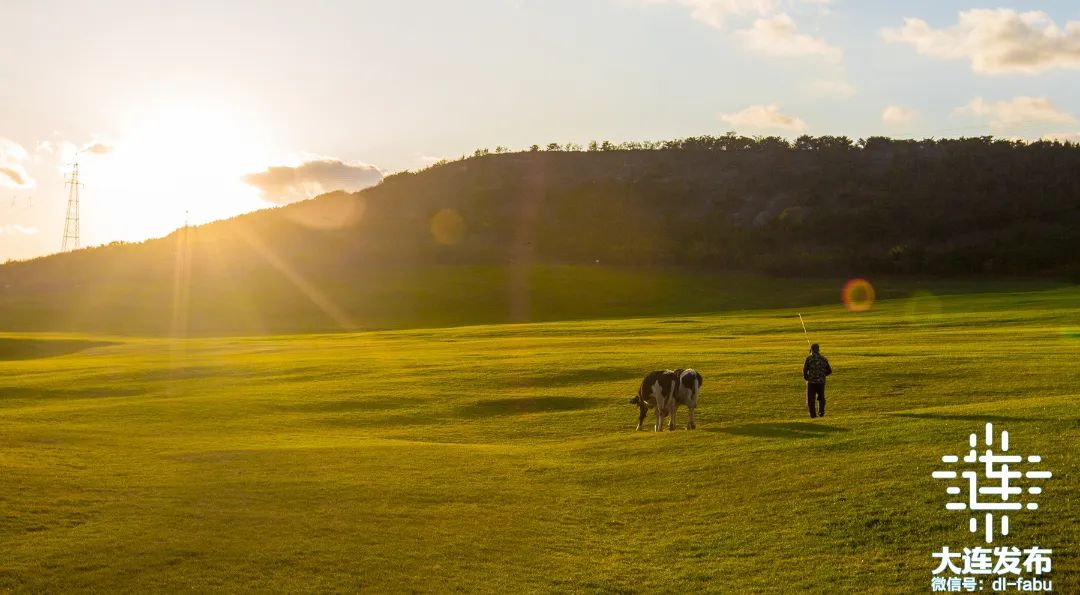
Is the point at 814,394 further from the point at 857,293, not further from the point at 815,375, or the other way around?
the point at 857,293

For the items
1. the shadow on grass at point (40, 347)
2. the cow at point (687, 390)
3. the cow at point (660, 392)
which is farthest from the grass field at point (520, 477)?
the shadow on grass at point (40, 347)

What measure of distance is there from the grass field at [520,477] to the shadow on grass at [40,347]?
3101cm

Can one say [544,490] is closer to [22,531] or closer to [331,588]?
[331,588]

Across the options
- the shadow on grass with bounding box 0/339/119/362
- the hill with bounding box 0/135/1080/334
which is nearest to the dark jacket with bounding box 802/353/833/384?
the shadow on grass with bounding box 0/339/119/362

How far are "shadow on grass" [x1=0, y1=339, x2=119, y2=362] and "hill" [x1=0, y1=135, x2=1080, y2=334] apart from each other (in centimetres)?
2508

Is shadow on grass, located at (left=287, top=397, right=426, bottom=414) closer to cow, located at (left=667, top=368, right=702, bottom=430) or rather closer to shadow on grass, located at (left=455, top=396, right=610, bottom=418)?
shadow on grass, located at (left=455, top=396, right=610, bottom=418)

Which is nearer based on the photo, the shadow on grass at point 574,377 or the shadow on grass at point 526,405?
the shadow on grass at point 526,405

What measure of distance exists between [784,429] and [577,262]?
145811mm

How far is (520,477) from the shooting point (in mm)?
25016

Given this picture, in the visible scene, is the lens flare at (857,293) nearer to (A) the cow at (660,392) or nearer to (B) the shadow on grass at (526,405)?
(B) the shadow on grass at (526,405)

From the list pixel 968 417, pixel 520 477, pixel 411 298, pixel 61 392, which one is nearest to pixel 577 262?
pixel 411 298

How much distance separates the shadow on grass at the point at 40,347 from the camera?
77000mm

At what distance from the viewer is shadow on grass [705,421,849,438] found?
27.3 meters

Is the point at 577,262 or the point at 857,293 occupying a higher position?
the point at 577,262
